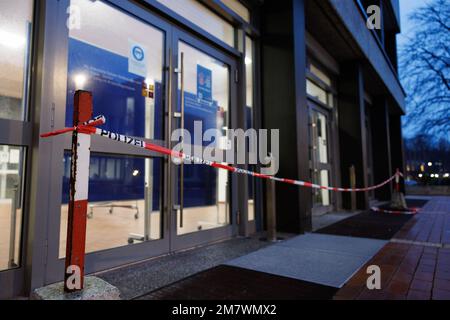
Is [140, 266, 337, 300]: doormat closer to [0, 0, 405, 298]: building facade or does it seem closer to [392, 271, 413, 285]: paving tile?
[392, 271, 413, 285]: paving tile

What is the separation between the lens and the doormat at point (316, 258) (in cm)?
232

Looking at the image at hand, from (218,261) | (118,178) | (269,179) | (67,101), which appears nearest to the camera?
(67,101)

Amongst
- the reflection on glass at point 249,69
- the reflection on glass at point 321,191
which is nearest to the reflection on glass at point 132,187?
the reflection on glass at point 249,69

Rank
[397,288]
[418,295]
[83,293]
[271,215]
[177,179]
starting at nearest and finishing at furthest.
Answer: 1. [83,293]
2. [418,295]
3. [397,288]
4. [177,179]
5. [271,215]

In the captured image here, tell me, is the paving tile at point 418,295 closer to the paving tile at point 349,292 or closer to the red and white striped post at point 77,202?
the paving tile at point 349,292

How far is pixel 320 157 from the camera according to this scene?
22.0ft

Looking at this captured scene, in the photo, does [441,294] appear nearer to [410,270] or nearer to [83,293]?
[410,270]

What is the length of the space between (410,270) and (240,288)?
145 cm

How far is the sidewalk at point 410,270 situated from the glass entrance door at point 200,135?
1669 mm

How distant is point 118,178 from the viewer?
3031mm

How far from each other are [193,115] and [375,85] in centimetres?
759

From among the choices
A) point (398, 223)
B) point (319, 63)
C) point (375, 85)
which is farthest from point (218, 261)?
point (375, 85)

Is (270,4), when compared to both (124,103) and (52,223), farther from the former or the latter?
(52,223)

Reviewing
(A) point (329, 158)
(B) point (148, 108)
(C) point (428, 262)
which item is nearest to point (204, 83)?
(B) point (148, 108)
